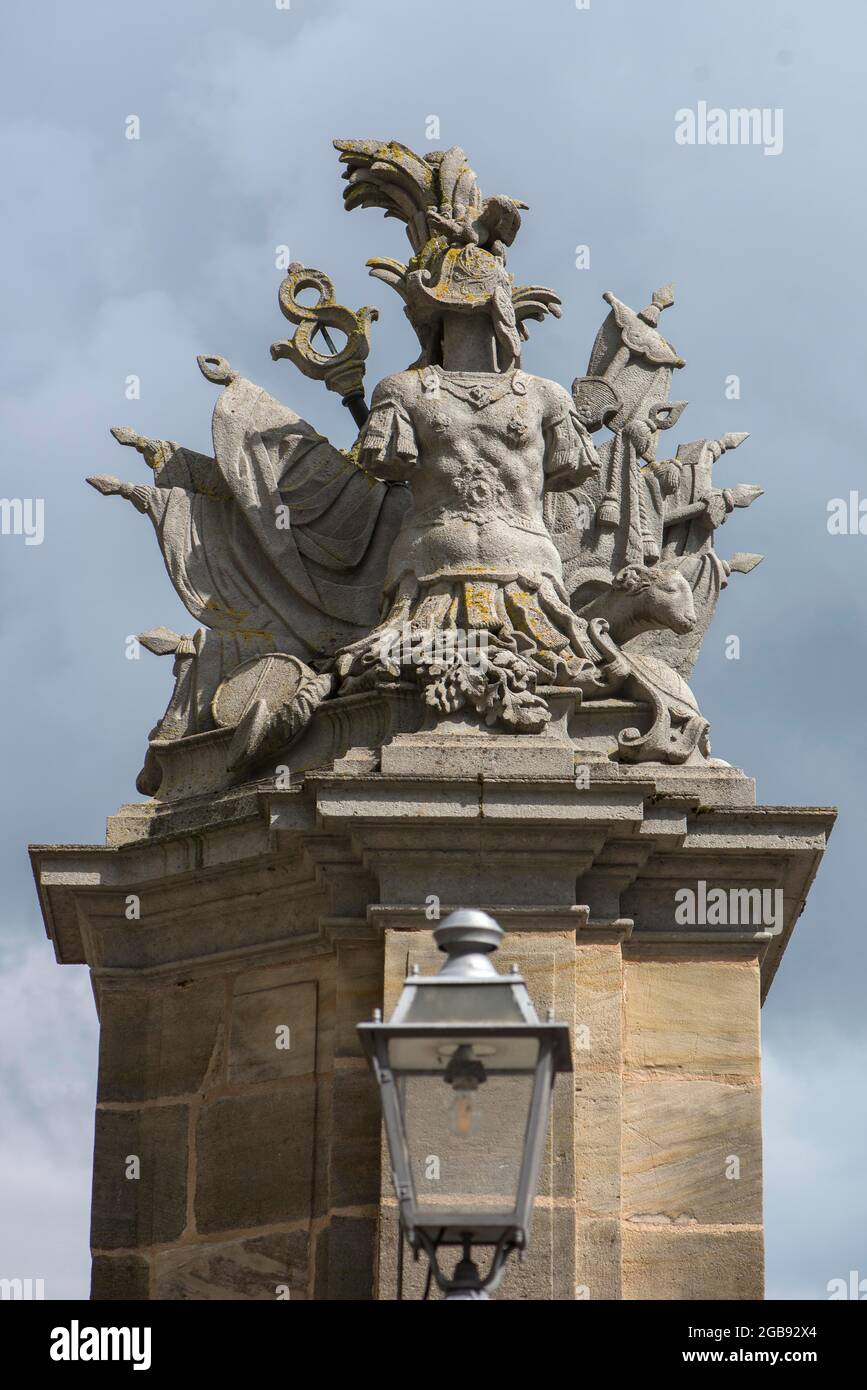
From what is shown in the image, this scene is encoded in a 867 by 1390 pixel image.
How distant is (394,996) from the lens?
10977 mm

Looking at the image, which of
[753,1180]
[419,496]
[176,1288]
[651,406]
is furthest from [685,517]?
[176,1288]

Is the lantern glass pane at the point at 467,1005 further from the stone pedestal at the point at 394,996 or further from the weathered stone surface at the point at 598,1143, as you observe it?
the weathered stone surface at the point at 598,1143

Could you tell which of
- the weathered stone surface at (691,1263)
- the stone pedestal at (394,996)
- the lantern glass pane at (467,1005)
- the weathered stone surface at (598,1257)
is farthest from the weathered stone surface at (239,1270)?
the lantern glass pane at (467,1005)

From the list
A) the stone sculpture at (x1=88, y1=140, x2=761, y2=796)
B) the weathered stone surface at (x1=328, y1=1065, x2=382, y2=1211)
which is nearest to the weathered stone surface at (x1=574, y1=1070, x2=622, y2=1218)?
the weathered stone surface at (x1=328, y1=1065, x2=382, y2=1211)

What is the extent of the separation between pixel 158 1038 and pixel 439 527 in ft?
8.60

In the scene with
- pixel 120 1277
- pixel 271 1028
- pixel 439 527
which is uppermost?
pixel 439 527

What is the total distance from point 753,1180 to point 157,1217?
8.45ft

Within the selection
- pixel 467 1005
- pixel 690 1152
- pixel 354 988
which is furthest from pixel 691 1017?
pixel 467 1005

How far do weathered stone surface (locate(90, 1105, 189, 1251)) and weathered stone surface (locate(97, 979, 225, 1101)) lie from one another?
0.39 ft

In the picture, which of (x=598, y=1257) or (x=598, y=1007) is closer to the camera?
(x=598, y=1257)

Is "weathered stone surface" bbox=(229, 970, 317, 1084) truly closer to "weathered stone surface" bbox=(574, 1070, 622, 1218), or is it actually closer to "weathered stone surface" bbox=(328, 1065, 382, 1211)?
"weathered stone surface" bbox=(328, 1065, 382, 1211)

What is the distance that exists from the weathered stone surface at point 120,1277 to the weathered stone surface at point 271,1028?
89cm

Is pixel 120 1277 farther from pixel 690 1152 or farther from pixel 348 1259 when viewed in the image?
pixel 690 1152

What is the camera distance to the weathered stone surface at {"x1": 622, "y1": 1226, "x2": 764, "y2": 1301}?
10875 mm
